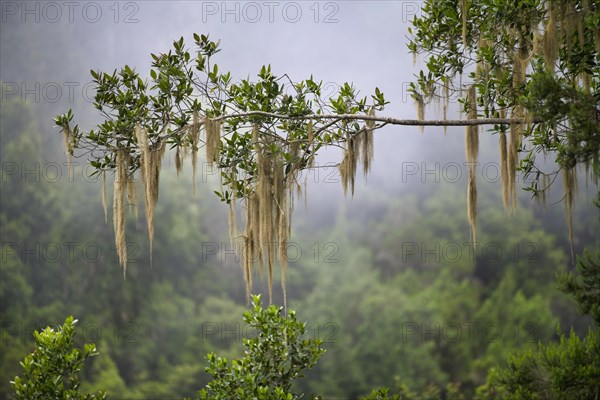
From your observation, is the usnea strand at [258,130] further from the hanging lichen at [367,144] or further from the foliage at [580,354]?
the foliage at [580,354]

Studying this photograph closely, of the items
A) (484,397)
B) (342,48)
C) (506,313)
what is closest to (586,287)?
(484,397)

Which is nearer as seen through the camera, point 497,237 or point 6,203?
point 6,203

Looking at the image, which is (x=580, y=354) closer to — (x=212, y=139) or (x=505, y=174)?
(x=505, y=174)

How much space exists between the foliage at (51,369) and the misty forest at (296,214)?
0.05 ft

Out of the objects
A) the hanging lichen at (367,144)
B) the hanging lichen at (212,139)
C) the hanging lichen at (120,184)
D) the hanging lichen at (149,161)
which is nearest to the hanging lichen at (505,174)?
the hanging lichen at (367,144)

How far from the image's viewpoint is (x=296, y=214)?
3234 cm

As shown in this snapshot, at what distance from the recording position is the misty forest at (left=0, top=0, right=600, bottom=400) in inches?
202

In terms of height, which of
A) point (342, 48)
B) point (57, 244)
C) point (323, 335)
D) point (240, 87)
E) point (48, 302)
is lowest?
point (323, 335)

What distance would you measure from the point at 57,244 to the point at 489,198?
17.3m

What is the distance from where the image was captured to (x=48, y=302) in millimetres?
24781

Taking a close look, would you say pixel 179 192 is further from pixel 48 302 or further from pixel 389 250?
pixel 389 250

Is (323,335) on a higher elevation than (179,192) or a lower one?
lower

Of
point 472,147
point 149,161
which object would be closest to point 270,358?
point 149,161

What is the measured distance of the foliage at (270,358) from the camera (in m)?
5.54
